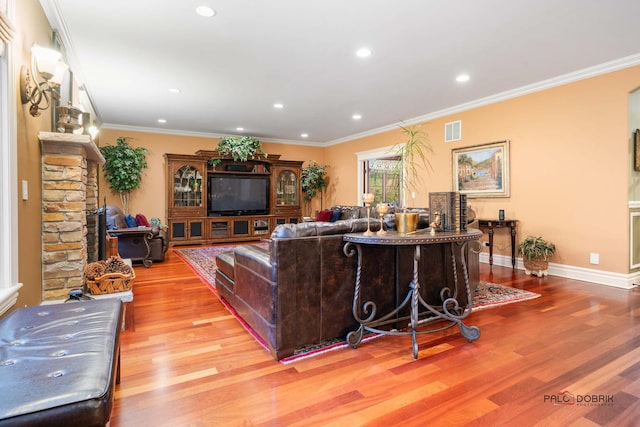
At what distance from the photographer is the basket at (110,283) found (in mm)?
2656

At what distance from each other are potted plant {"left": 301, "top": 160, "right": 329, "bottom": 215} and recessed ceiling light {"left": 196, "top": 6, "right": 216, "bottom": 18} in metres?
5.75

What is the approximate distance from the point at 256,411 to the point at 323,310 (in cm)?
76

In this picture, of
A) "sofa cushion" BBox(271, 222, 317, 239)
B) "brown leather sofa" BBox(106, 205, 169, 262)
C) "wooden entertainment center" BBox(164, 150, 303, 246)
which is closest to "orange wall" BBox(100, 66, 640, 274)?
"sofa cushion" BBox(271, 222, 317, 239)

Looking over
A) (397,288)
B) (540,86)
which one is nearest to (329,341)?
(397,288)

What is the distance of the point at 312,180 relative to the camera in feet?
27.9

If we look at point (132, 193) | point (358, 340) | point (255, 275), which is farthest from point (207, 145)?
point (358, 340)

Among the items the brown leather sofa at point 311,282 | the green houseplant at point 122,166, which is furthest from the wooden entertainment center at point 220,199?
the brown leather sofa at point 311,282

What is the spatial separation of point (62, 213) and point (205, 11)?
74.8 inches

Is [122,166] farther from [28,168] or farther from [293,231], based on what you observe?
[293,231]

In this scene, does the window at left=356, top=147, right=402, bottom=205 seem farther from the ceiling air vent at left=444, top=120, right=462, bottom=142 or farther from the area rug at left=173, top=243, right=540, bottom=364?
the area rug at left=173, top=243, right=540, bottom=364

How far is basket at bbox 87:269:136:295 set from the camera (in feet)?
8.71

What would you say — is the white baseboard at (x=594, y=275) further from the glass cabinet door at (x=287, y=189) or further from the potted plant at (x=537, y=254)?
the glass cabinet door at (x=287, y=189)

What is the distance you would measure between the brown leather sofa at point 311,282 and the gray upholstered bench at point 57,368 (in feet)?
2.88

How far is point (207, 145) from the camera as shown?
25.4 feet
